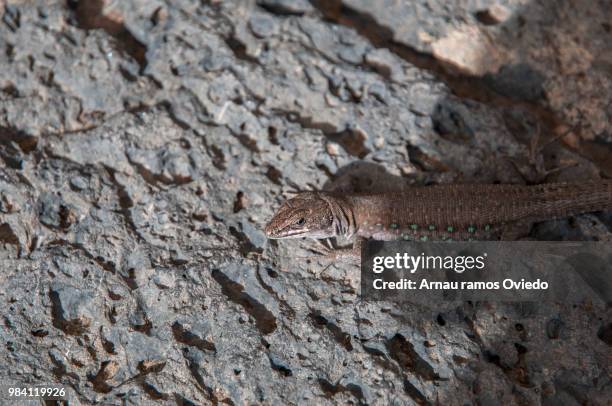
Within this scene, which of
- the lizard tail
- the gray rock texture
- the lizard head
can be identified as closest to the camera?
the gray rock texture

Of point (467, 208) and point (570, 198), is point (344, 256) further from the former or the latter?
point (570, 198)

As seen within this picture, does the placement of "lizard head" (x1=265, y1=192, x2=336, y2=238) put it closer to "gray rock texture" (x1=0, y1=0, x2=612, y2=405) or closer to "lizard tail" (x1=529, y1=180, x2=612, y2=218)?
"gray rock texture" (x1=0, y1=0, x2=612, y2=405)

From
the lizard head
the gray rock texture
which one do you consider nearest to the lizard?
the lizard head

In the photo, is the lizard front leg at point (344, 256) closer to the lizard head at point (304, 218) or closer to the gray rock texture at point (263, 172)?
the gray rock texture at point (263, 172)

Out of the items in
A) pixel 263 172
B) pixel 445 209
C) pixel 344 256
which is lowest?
pixel 344 256

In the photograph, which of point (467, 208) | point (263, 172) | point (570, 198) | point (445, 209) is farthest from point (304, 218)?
point (570, 198)

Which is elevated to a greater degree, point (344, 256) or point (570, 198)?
point (570, 198)

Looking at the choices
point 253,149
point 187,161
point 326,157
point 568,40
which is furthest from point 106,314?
point 568,40

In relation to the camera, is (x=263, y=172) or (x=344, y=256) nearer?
(x=344, y=256)
